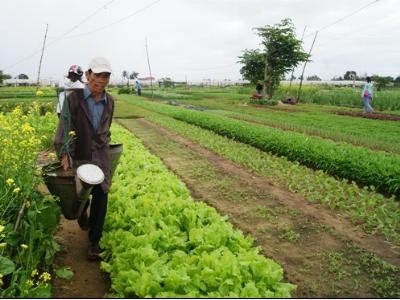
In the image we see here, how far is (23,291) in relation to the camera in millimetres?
2900

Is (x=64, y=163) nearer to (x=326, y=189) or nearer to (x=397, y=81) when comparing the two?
(x=326, y=189)

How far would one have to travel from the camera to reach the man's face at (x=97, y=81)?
3.89m

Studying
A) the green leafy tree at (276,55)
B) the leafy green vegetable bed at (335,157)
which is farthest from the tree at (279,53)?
the leafy green vegetable bed at (335,157)

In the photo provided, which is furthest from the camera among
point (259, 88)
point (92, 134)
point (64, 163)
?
point (259, 88)

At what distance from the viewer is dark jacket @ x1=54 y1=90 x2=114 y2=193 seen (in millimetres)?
4004

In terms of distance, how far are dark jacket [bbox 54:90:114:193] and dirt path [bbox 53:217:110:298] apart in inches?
31.0

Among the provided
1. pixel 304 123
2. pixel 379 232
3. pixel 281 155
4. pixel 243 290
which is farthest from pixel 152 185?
pixel 304 123

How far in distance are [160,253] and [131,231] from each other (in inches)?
22.1

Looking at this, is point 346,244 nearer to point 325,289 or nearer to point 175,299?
point 325,289

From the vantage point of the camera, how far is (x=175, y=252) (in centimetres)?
329

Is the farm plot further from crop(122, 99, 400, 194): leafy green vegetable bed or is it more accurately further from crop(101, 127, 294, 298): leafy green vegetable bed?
crop(101, 127, 294, 298): leafy green vegetable bed

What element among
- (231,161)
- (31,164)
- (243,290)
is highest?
(31,164)

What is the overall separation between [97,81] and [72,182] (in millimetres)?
964

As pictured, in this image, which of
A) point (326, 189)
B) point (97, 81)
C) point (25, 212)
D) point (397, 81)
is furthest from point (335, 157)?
point (397, 81)
